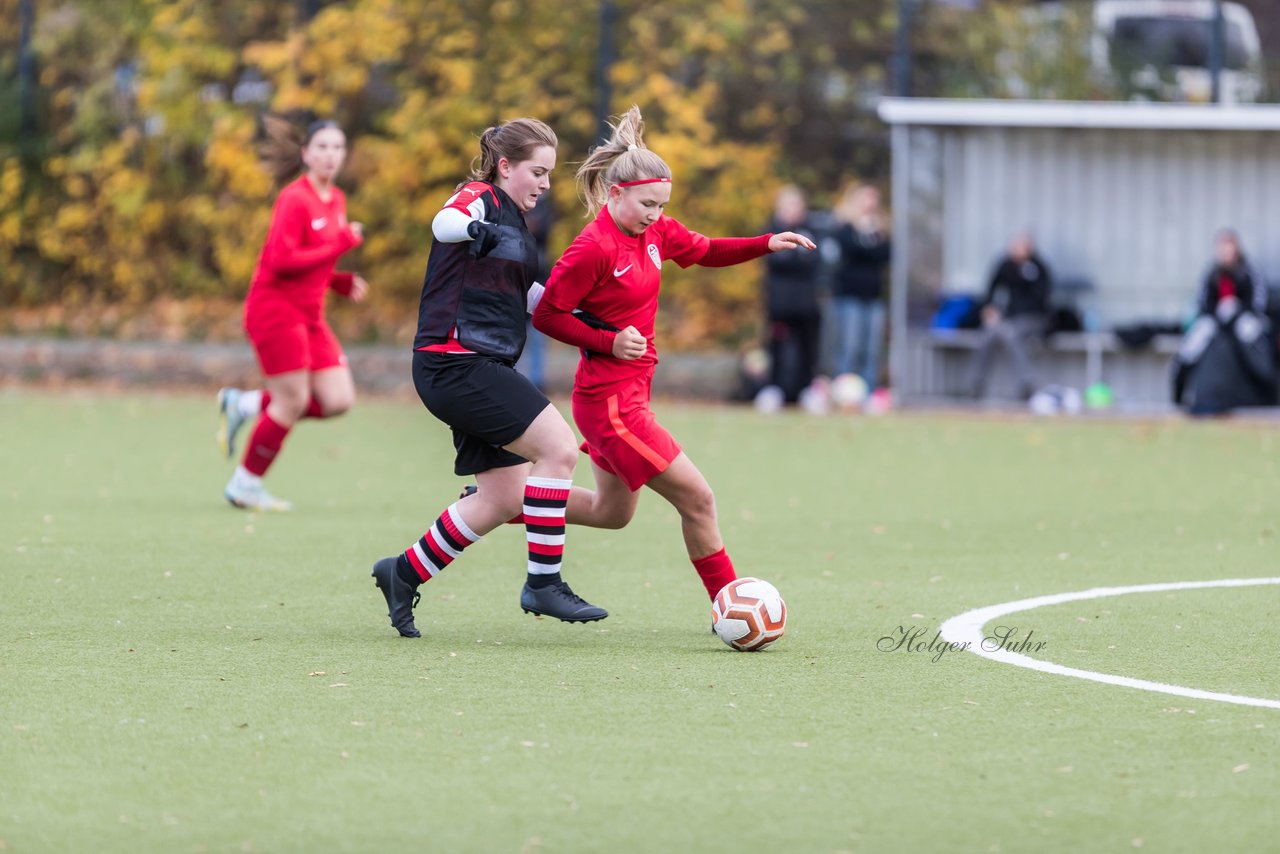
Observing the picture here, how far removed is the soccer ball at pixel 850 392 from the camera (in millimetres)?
18328

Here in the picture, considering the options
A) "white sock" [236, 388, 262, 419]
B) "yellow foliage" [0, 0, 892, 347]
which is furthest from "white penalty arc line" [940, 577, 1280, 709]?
"yellow foliage" [0, 0, 892, 347]

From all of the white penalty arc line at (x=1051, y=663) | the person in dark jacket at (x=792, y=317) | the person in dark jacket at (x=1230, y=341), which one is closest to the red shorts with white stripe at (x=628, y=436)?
the white penalty arc line at (x=1051, y=663)

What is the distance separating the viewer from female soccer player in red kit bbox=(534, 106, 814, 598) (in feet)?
21.6

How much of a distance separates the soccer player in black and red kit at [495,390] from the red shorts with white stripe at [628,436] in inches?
7.3

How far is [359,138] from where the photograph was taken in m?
20.5

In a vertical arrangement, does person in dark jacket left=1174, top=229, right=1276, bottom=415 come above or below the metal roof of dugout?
below

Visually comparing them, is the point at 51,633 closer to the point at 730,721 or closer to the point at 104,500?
the point at 730,721

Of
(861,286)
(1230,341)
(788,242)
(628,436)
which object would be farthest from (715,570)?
(861,286)

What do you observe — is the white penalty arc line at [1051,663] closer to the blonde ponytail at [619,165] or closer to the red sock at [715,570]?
the red sock at [715,570]

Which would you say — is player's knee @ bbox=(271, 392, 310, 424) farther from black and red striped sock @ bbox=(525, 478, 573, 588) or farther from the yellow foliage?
the yellow foliage

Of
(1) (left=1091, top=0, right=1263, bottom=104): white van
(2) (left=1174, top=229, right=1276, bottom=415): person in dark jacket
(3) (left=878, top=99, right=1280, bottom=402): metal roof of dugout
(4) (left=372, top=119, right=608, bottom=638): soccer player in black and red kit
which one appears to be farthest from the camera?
(3) (left=878, top=99, right=1280, bottom=402): metal roof of dugout

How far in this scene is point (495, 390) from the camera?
6.76 m

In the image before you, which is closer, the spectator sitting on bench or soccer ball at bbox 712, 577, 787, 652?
soccer ball at bbox 712, 577, 787, 652

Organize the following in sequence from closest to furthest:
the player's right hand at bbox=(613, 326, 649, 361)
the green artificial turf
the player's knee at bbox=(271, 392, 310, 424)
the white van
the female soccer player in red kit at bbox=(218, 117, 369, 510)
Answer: the green artificial turf
the player's right hand at bbox=(613, 326, 649, 361)
the female soccer player in red kit at bbox=(218, 117, 369, 510)
the player's knee at bbox=(271, 392, 310, 424)
the white van
